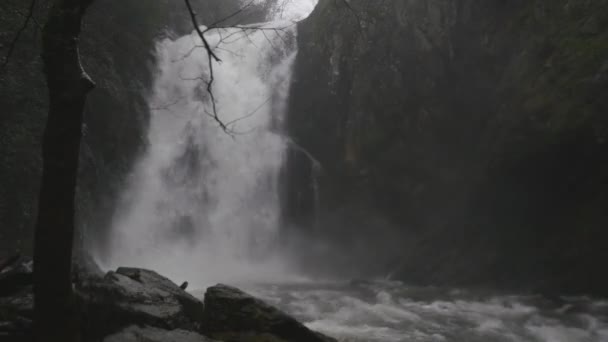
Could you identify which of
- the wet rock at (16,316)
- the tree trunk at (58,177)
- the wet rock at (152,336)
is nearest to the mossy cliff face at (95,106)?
the wet rock at (16,316)

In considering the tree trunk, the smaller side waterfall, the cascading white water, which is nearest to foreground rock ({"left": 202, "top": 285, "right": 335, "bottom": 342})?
the tree trunk

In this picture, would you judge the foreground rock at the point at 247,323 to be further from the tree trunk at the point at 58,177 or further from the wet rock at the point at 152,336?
the tree trunk at the point at 58,177

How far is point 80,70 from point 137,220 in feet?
42.9

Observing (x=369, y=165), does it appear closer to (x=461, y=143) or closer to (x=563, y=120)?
(x=461, y=143)

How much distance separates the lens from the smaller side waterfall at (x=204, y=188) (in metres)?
15.4

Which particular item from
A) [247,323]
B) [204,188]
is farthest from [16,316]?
[204,188]

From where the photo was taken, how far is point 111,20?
17.6m

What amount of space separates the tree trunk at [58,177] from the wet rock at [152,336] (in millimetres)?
1213

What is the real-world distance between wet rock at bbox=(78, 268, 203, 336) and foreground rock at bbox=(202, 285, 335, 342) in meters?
0.30

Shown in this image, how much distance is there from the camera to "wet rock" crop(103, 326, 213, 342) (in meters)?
4.43

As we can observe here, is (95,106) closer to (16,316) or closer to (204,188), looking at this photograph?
(204,188)

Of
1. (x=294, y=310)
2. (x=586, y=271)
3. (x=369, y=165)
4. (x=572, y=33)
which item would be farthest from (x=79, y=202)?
(x=572, y=33)

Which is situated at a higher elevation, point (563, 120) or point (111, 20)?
point (111, 20)

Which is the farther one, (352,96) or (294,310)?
(352,96)
